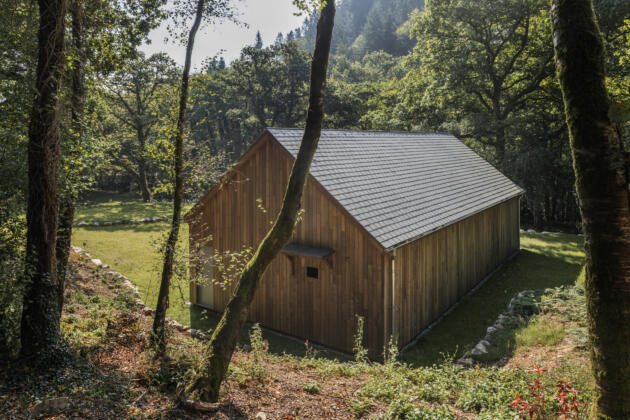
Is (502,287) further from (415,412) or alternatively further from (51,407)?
(51,407)

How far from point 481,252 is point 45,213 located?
12.4 m

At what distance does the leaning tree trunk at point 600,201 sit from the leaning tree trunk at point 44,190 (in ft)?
18.4

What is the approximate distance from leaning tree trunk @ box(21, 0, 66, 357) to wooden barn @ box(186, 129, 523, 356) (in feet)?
7.52

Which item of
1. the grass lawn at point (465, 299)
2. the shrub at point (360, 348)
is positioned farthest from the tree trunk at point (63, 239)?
the shrub at point (360, 348)

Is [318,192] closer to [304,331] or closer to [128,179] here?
[304,331]

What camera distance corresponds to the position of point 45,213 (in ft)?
16.7

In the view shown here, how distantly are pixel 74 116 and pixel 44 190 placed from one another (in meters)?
2.49

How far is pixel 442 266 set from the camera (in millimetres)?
10695

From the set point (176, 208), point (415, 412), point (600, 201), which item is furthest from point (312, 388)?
point (600, 201)

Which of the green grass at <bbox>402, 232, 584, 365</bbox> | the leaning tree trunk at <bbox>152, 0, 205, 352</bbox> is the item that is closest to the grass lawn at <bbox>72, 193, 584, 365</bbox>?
the green grass at <bbox>402, 232, 584, 365</bbox>

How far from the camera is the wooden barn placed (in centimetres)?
852

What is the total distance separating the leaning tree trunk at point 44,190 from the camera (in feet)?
16.1

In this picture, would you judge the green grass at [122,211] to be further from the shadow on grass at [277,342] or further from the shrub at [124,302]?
the shrub at [124,302]

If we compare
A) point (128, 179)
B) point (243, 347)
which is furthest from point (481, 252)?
point (128, 179)
